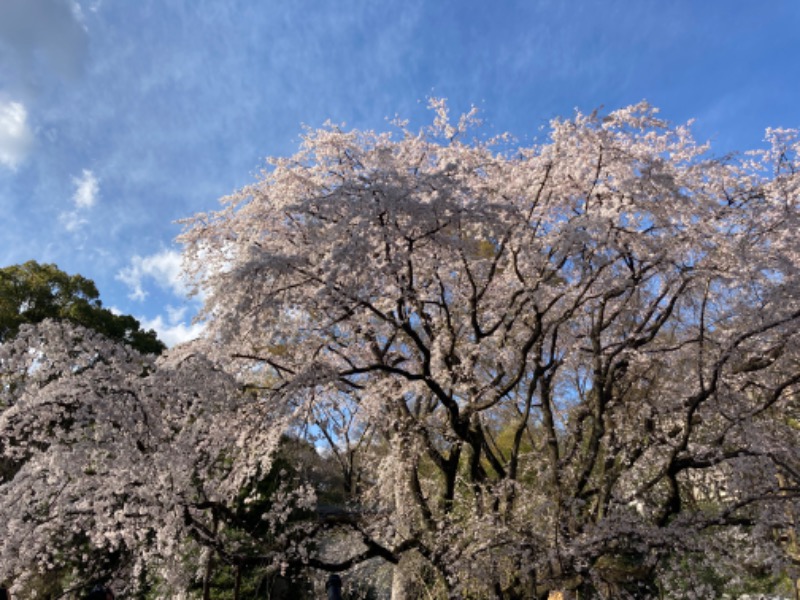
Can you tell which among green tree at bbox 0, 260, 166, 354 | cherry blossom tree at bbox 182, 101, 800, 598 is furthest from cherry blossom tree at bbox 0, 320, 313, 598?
green tree at bbox 0, 260, 166, 354

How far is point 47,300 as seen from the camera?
50.0ft

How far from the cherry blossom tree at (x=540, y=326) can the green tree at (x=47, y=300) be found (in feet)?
31.0

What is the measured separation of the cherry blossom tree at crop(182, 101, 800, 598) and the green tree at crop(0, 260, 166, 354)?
9.44m

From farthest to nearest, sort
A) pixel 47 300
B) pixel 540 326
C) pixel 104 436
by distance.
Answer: pixel 47 300 < pixel 540 326 < pixel 104 436

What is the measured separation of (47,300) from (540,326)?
1441 cm

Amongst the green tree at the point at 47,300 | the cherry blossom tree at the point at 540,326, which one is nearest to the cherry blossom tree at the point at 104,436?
the cherry blossom tree at the point at 540,326

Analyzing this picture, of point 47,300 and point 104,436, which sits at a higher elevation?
point 47,300

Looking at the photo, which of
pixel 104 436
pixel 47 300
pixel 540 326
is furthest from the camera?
pixel 47 300

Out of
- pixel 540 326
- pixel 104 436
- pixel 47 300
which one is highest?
pixel 47 300

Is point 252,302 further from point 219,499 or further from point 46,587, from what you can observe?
point 46,587

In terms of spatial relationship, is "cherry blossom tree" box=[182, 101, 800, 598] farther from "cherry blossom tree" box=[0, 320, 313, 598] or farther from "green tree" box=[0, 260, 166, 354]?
"green tree" box=[0, 260, 166, 354]

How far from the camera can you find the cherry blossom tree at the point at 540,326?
5512mm

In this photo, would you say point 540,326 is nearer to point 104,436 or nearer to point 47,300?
point 104,436

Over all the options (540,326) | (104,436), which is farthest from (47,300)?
(540,326)
